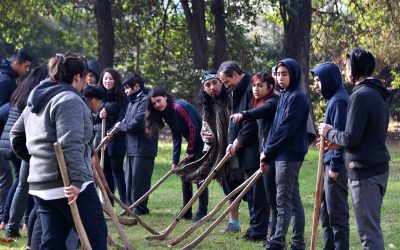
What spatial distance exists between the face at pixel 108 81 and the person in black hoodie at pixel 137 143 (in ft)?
0.67

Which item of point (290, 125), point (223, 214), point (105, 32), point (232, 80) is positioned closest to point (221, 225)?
point (223, 214)

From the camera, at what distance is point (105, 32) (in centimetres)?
2178

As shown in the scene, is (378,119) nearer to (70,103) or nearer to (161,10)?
(70,103)

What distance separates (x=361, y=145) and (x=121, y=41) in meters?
19.4

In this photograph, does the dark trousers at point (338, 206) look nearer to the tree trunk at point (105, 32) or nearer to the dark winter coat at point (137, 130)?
the dark winter coat at point (137, 130)

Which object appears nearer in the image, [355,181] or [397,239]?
[355,181]

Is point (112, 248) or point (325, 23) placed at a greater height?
point (325, 23)

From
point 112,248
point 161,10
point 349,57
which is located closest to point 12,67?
point 112,248

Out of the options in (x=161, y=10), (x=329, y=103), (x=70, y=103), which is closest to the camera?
(x=70, y=103)

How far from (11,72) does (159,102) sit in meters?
1.84

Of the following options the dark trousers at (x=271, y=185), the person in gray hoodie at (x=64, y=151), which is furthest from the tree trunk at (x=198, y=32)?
the person in gray hoodie at (x=64, y=151)

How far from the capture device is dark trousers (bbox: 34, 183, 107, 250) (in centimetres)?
597

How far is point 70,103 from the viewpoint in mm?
5820

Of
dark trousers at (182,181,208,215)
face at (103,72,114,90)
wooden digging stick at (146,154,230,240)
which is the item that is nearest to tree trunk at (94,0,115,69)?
face at (103,72,114,90)
